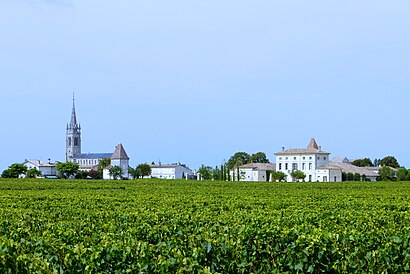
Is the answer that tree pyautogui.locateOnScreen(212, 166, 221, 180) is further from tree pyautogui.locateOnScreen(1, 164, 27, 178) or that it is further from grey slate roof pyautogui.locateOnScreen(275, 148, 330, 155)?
tree pyautogui.locateOnScreen(1, 164, 27, 178)

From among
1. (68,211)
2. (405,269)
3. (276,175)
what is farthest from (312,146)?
(405,269)

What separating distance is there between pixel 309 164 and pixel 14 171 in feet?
225

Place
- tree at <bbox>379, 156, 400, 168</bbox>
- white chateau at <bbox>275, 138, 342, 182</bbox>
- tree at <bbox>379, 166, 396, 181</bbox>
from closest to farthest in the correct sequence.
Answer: white chateau at <bbox>275, 138, 342, 182</bbox>
tree at <bbox>379, 166, 396, 181</bbox>
tree at <bbox>379, 156, 400, 168</bbox>

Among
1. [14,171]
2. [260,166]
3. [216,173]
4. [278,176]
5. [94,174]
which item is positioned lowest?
[278,176]

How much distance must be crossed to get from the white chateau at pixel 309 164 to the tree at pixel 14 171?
60.8m

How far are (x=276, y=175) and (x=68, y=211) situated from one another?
121m

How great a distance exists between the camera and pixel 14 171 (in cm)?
13525

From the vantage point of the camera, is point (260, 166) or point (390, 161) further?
point (390, 161)

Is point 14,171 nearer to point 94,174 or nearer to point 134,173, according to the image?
point 94,174

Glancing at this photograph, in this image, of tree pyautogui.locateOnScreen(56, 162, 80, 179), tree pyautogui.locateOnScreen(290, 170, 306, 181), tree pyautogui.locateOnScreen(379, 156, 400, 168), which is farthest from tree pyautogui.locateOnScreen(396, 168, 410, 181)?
tree pyautogui.locateOnScreen(56, 162, 80, 179)

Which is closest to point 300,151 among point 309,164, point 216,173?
point 309,164

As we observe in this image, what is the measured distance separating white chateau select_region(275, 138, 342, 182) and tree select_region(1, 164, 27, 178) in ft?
200

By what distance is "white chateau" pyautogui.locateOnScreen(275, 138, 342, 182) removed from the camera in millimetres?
141375

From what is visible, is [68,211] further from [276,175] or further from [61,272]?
[276,175]
